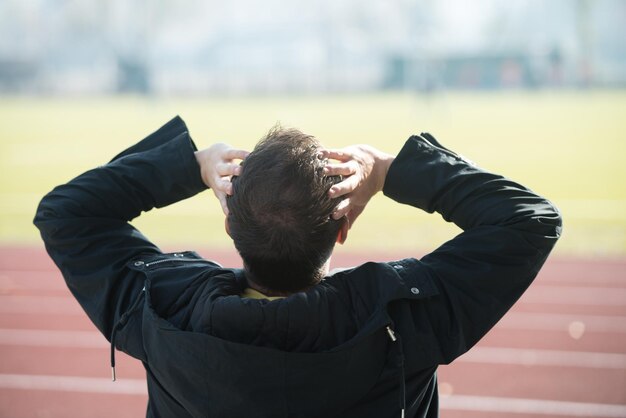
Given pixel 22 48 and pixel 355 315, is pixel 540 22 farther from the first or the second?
pixel 355 315

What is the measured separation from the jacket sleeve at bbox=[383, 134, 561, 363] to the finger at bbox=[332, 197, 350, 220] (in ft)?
0.47

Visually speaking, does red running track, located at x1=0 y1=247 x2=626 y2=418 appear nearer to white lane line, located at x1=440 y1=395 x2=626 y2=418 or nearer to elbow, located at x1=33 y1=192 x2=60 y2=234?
white lane line, located at x1=440 y1=395 x2=626 y2=418

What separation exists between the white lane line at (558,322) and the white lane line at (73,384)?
9.74 feet

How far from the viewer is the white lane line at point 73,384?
16.7 ft

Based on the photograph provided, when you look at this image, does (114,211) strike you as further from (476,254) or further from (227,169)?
(476,254)

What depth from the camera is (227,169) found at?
1.53 m

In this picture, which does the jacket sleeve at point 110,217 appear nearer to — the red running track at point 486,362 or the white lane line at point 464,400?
the red running track at point 486,362

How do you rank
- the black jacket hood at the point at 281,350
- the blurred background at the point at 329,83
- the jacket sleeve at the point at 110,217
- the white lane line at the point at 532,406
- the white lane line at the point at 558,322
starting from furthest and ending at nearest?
the blurred background at the point at 329,83 → the white lane line at the point at 558,322 → the white lane line at the point at 532,406 → the jacket sleeve at the point at 110,217 → the black jacket hood at the point at 281,350

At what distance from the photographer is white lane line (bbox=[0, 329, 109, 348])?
6.14 metres

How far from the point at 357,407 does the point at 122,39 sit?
162 ft

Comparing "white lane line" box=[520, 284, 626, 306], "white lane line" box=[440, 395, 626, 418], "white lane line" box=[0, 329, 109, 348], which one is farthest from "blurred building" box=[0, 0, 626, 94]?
"white lane line" box=[440, 395, 626, 418]

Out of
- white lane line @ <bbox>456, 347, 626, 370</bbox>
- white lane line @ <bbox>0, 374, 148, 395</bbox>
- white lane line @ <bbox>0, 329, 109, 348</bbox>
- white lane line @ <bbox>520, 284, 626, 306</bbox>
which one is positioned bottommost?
white lane line @ <bbox>520, 284, 626, 306</bbox>

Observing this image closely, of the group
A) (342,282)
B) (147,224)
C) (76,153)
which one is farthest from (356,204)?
(76,153)

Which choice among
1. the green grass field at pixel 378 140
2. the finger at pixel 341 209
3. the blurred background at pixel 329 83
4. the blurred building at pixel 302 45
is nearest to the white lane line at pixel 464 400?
the green grass field at pixel 378 140
